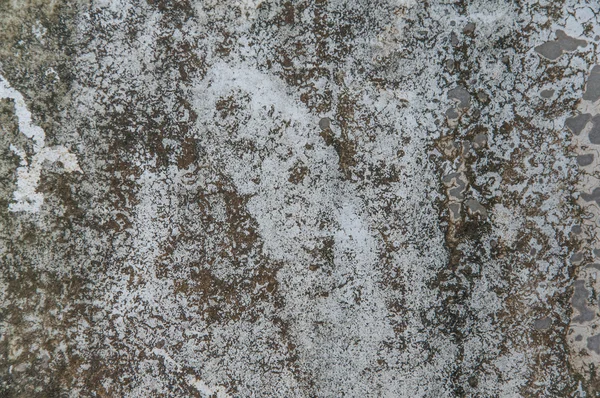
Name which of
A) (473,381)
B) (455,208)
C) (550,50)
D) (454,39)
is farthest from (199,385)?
(550,50)

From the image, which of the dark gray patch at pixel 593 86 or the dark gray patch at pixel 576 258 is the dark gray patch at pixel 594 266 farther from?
the dark gray patch at pixel 593 86

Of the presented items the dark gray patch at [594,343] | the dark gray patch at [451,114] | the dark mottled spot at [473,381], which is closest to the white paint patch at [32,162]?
the dark gray patch at [451,114]

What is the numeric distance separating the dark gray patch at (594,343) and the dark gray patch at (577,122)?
0.97 meters

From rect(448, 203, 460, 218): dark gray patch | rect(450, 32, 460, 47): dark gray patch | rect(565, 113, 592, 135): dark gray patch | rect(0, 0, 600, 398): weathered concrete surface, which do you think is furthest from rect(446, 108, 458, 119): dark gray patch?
rect(565, 113, 592, 135): dark gray patch

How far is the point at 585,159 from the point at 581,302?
2.20ft

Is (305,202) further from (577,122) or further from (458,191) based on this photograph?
(577,122)

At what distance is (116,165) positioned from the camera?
177 cm

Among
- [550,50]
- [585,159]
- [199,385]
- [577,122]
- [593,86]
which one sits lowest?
[199,385]

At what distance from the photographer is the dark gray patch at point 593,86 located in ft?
5.69


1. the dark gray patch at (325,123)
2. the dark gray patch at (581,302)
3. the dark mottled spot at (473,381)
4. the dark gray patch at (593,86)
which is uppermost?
the dark gray patch at (593,86)

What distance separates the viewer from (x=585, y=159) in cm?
174

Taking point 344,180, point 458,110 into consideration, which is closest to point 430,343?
point 344,180

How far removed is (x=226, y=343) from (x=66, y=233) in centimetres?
92

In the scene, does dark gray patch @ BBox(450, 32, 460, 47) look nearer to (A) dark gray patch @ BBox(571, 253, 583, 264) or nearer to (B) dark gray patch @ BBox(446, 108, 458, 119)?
(B) dark gray patch @ BBox(446, 108, 458, 119)
